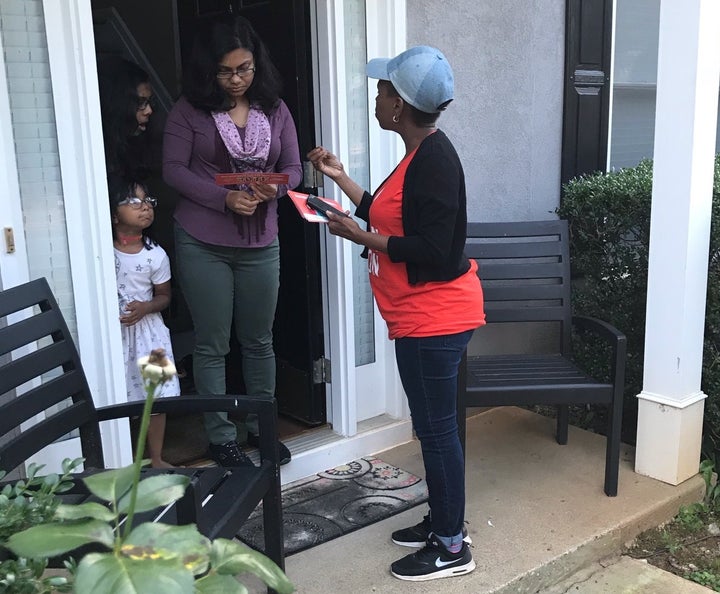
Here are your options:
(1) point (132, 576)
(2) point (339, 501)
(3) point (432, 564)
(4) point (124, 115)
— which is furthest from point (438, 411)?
(4) point (124, 115)

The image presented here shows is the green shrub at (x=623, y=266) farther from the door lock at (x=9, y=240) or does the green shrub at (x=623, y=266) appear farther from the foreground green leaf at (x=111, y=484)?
the foreground green leaf at (x=111, y=484)

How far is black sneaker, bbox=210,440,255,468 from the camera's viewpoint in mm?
2959

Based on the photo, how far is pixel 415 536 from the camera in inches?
102

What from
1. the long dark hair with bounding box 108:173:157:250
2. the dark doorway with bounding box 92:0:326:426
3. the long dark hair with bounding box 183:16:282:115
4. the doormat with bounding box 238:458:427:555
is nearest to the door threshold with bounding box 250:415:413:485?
the doormat with bounding box 238:458:427:555

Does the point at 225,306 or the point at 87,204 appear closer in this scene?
the point at 87,204

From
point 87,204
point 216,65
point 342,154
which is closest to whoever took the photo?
point 87,204

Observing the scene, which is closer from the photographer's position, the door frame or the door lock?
the door lock

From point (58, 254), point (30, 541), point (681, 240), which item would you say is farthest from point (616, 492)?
point (30, 541)

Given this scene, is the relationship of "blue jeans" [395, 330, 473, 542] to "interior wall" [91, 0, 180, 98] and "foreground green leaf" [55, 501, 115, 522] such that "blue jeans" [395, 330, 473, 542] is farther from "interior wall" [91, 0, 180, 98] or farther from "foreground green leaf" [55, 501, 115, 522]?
"interior wall" [91, 0, 180, 98]

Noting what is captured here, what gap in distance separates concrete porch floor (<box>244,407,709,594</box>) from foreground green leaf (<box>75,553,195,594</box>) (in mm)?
1598

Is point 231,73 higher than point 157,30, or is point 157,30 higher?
point 157,30

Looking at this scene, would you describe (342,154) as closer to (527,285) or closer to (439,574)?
(527,285)

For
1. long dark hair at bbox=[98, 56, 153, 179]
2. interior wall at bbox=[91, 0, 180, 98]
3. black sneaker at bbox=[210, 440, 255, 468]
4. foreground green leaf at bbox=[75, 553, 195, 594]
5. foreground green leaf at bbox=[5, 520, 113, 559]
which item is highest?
interior wall at bbox=[91, 0, 180, 98]

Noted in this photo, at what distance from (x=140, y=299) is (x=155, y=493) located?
1992 mm
